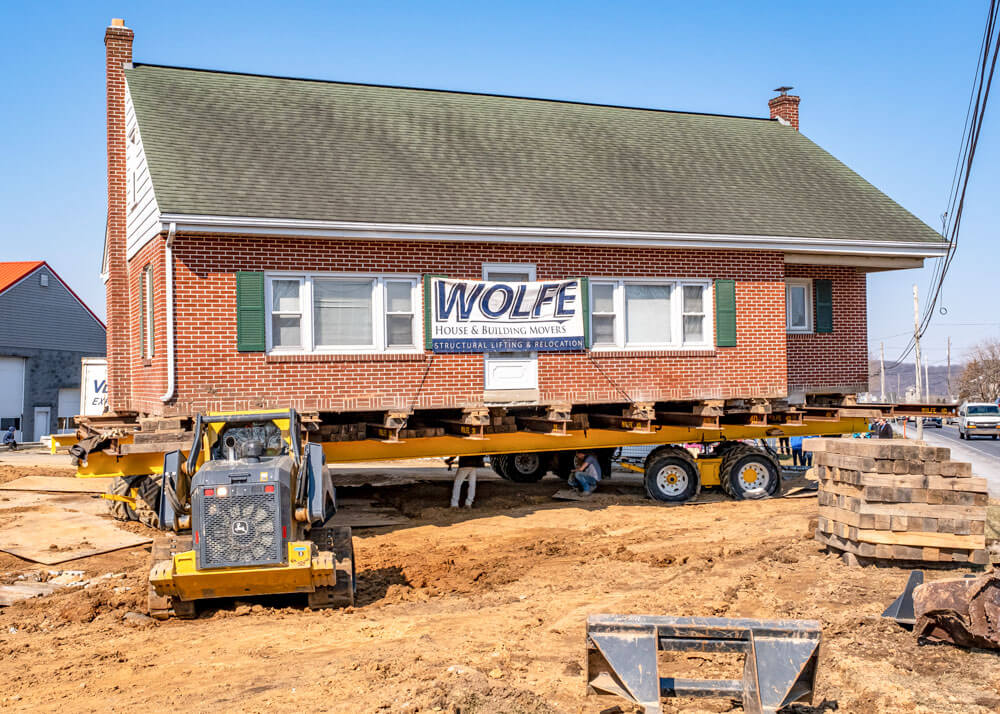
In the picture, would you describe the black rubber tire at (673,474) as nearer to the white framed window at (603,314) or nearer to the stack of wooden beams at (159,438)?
the white framed window at (603,314)

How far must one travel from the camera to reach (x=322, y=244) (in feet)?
50.8

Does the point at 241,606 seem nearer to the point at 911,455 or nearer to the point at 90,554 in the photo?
the point at 90,554

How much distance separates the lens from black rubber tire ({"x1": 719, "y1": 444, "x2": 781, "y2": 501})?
18562 mm

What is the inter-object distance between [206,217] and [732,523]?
10136 mm

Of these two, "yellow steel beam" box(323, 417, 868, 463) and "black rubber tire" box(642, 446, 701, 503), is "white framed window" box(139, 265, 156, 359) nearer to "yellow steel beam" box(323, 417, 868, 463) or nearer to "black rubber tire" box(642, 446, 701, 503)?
"yellow steel beam" box(323, 417, 868, 463)

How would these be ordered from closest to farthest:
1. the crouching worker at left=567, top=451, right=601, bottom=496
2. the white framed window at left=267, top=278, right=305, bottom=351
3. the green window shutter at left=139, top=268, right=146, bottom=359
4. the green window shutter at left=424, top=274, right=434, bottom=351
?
the white framed window at left=267, top=278, right=305, bottom=351
the green window shutter at left=424, top=274, right=434, bottom=351
the green window shutter at left=139, top=268, right=146, bottom=359
the crouching worker at left=567, top=451, right=601, bottom=496

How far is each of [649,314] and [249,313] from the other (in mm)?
7552

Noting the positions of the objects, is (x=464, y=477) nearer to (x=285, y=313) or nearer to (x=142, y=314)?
(x=285, y=313)

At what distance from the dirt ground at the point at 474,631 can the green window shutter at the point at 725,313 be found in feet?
13.1

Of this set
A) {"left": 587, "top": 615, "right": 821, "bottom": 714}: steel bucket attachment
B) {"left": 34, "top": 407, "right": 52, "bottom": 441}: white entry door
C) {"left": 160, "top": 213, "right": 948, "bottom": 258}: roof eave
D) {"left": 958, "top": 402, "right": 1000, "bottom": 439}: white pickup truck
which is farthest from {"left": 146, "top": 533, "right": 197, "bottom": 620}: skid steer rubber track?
{"left": 958, "top": 402, "right": 1000, "bottom": 439}: white pickup truck

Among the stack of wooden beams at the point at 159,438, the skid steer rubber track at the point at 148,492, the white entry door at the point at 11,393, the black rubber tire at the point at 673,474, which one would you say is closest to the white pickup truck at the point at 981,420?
the black rubber tire at the point at 673,474

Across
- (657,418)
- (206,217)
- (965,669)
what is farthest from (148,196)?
(965,669)

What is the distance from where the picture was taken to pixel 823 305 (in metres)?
20.1

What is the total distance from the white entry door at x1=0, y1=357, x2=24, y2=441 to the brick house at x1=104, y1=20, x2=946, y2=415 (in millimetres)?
29129
